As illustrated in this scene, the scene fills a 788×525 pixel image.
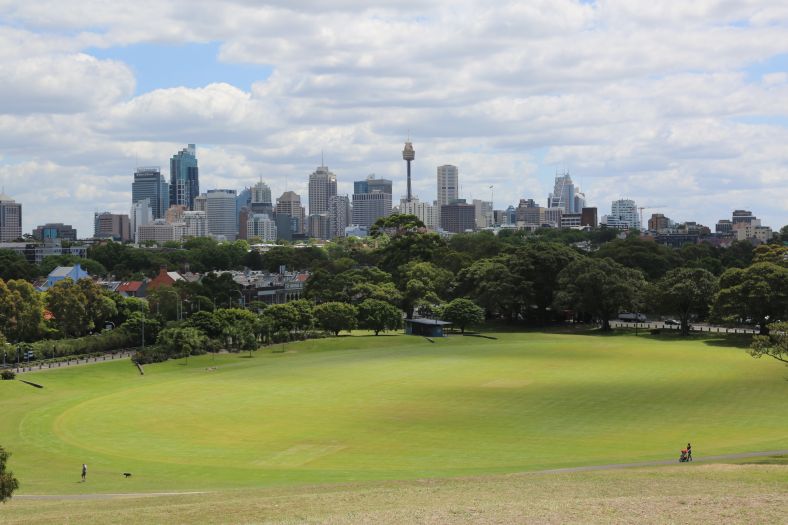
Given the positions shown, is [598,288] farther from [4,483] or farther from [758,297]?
[4,483]

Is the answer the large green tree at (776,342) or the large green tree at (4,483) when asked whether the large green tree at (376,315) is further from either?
the large green tree at (4,483)

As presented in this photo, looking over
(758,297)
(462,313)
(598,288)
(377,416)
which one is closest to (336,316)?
(462,313)

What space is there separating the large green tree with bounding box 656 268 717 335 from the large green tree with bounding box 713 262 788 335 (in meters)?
5.34

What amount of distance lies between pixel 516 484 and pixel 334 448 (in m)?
17.2

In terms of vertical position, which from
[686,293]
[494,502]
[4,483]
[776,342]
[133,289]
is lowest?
[494,502]

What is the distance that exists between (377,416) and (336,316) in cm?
A: 5218

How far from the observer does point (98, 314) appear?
10500 centimetres

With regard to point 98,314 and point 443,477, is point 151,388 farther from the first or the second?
point 443,477

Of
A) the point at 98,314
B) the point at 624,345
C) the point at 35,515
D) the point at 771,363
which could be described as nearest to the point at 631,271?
the point at 624,345

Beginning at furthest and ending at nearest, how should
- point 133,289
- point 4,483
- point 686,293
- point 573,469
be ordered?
point 133,289
point 686,293
point 573,469
point 4,483

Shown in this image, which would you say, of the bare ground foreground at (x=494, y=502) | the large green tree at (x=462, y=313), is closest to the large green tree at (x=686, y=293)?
the large green tree at (x=462, y=313)

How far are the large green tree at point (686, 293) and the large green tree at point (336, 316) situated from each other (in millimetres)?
38419

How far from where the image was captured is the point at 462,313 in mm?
118688

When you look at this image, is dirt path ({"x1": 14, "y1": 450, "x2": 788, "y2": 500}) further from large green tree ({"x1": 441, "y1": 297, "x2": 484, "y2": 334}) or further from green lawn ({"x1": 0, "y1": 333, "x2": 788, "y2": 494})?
large green tree ({"x1": 441, "y1": 297, "x2": 484, "y2": 334})
